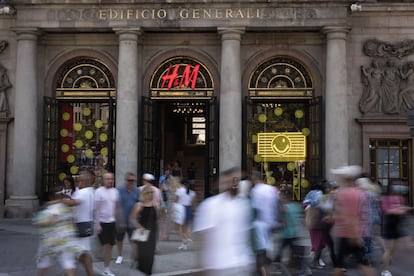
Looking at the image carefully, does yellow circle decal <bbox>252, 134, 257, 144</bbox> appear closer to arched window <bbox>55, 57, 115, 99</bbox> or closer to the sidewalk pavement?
arched window <bbox>55, 57, 115, 99</bbox>

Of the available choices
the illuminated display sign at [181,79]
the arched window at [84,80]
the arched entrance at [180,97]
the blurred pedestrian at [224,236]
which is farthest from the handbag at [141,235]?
the arched window at [84,80]

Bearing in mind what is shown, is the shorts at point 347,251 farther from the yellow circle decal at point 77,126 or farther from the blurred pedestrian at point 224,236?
the yellow circle decal at point 77,126

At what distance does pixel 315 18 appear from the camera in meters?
20.7

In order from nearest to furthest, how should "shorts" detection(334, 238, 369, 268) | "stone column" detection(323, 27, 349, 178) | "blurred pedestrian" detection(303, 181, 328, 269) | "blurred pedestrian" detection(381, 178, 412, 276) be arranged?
1. "shorts" detection(334, 238, 369, 268)
2. "blurred pedestrian" detection(381, 178, 412, 276)
3. "blurred pedestrian" detection(303, 181, 328, 269)
4. "stone column" detection(323, 27, 349, 178)

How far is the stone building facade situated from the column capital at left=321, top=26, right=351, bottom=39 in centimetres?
5

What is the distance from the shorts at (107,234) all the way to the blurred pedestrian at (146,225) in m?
1.67

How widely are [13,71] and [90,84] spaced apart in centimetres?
290

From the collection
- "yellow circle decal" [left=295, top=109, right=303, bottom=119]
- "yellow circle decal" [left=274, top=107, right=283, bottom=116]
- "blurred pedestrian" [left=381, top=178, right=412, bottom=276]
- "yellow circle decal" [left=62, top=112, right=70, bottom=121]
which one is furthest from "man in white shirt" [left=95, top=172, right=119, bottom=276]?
"yellow circle decal" [left=295, top=109, right=303, bottom=119]

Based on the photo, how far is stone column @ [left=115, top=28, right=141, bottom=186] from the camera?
20.6m

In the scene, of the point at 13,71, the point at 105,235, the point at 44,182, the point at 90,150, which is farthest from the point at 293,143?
the point at 105,235

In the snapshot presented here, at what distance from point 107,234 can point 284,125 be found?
1408 centimetres

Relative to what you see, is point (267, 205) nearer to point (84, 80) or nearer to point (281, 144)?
point (281, 144)

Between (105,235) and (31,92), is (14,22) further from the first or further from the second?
(105,235)

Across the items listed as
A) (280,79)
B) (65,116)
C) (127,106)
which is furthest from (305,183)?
(65,116)
